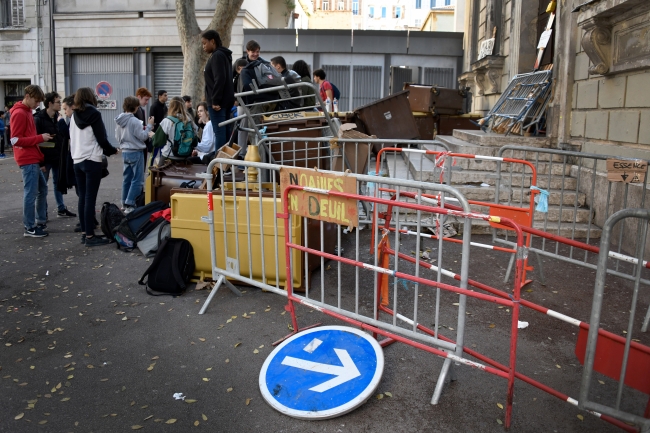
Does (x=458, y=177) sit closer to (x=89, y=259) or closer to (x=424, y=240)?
(x=424, y=240)

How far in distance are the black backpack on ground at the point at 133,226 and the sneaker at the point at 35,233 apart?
4.34ft

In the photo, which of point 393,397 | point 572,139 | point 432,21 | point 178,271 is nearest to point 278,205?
point 178,271

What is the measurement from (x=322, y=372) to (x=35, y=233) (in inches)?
222

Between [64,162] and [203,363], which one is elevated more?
[64,162]

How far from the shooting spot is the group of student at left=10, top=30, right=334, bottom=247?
6.86 metres

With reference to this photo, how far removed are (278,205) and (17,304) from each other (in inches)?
102

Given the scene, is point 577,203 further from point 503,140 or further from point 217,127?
point 217,127

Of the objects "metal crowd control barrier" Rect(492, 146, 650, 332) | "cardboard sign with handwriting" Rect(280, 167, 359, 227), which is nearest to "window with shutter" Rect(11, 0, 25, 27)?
"metal crowd control barrier" Rect(492, 146, 650, 332)

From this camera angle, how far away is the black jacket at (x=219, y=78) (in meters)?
7.60

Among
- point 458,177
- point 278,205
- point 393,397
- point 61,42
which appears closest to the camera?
point 393,397

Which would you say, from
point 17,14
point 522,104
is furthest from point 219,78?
point 17,14

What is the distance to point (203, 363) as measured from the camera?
384 cm

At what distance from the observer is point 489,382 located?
3.55 m

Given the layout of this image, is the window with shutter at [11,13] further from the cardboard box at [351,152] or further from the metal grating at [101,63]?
the cardboard box at [351,152]
